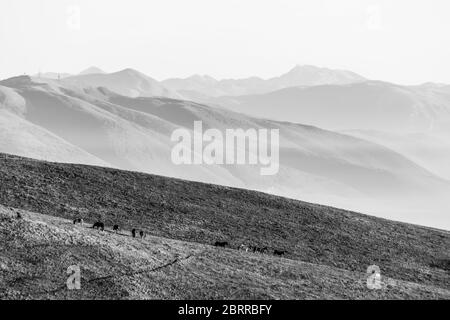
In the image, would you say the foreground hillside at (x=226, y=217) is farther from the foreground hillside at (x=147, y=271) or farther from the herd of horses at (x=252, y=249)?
the foreground hillside at (x=147, y=271)

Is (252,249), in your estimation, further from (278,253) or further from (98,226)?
(98,226)

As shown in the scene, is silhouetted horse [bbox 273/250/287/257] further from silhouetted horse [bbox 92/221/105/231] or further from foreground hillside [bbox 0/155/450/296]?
silhouetted horse [bbox 92/221/105/231]

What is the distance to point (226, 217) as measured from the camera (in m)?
75.7

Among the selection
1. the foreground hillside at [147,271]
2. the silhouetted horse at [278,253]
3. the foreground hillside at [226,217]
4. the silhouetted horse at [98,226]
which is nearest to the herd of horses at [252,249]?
the silhouetted horse at [278,253]

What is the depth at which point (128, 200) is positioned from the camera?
253ft

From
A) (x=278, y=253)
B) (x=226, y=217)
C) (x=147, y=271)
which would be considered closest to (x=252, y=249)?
(x=278, y=253)

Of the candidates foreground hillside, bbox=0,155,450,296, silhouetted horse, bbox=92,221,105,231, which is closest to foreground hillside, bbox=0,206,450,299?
silhouetted horse, bbox=92,221,105,231

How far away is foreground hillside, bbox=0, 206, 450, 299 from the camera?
42031 millimetres

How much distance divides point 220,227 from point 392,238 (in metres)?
22.9

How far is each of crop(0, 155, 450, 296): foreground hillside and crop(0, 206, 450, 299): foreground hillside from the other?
8.01 m

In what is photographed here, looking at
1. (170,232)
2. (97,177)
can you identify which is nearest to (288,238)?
(170,232)

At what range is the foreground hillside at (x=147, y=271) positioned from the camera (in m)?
42.0

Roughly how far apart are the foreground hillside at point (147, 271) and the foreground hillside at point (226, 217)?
26.3 ft
